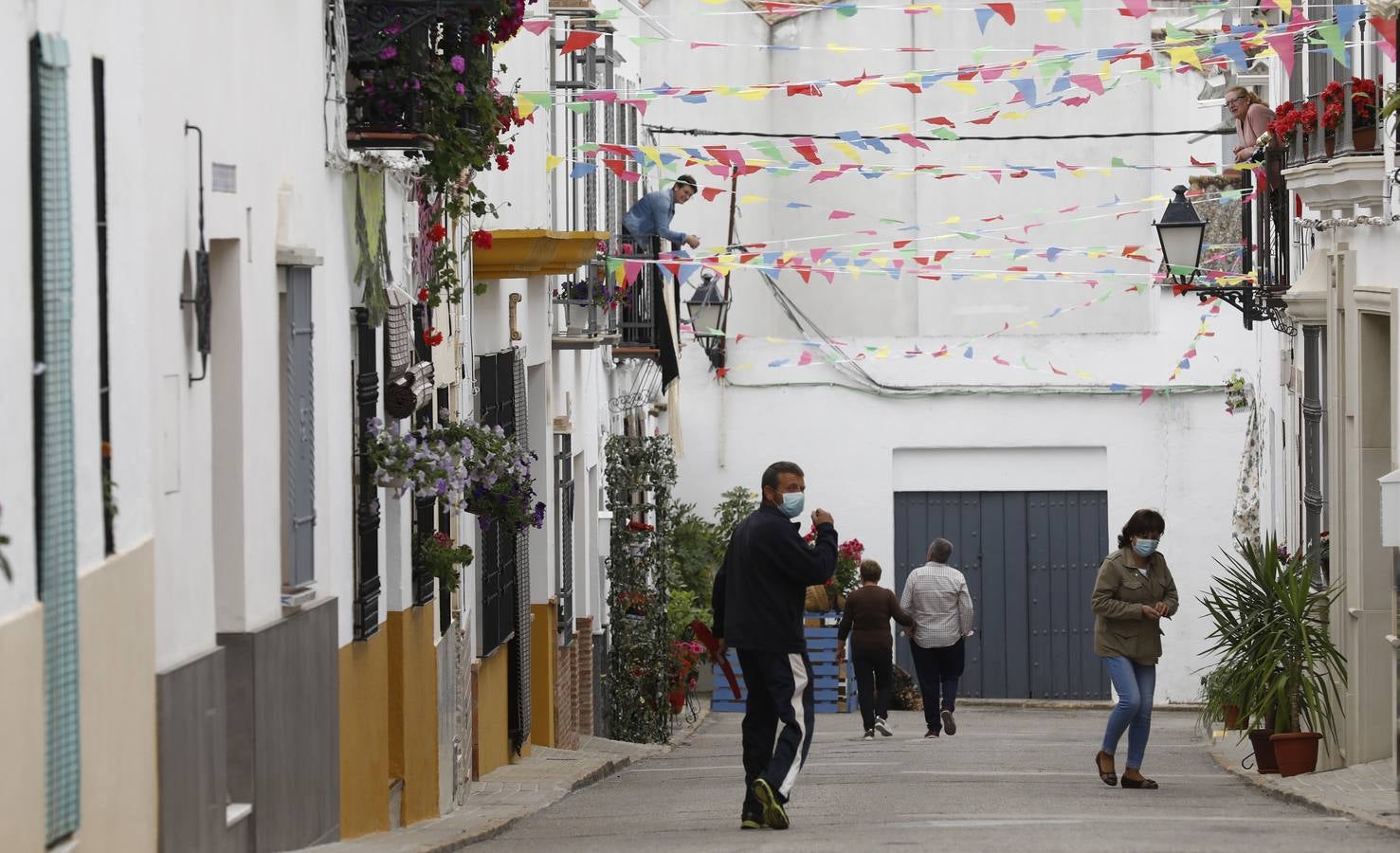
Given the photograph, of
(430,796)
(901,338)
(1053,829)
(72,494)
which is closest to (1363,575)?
(1053,829)

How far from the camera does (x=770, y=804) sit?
31.9ft

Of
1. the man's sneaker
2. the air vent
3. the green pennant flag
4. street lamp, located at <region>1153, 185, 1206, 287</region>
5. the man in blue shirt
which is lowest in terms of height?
the man's sneaker

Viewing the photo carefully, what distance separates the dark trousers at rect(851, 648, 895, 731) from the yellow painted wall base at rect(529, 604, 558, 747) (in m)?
2.50

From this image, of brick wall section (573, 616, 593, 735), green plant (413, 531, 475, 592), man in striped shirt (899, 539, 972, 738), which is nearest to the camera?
green plant (413, 531, 475, 592)

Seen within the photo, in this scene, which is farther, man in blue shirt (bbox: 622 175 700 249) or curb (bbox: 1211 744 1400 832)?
man in blue shirt (bbox: 622 175 700 249)

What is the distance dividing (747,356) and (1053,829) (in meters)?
17.0

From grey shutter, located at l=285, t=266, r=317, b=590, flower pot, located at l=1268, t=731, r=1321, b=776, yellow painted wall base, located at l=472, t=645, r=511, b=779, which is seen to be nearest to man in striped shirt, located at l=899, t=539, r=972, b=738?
yellow painted wall base, located at l=472, t=645, r=511, b=779

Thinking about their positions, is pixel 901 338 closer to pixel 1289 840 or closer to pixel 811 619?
pixel 811 619

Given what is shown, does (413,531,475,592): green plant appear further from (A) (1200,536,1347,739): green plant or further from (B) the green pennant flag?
(B) the green pennant flag

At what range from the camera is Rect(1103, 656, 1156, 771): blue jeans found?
12.1 meters

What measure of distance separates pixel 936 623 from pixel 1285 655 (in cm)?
459

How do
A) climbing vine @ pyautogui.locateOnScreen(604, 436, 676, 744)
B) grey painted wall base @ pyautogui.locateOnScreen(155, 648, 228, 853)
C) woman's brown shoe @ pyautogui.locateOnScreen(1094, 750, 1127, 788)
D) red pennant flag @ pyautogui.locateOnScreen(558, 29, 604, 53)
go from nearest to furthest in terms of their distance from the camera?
1. grey painted wall base @ pyautogui.locateOnScreen(155, 648, 228, 853)
2. woman's brown shoe @ pyautogui.locateOnScreen(1094, 750, 1127, 788)
3. red pennant flag @ pyautogui.locateOnScreen(558, 29, 604, 53)
4. climbing vine @ pyautogui.locateOnScreen(604, 436, 676, 744)

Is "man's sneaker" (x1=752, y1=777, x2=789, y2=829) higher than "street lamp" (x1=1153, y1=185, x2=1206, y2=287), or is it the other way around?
"street lamp" (x1=1153, y1=185, x2=1206, y2=287)

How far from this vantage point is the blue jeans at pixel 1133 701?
12070mm
